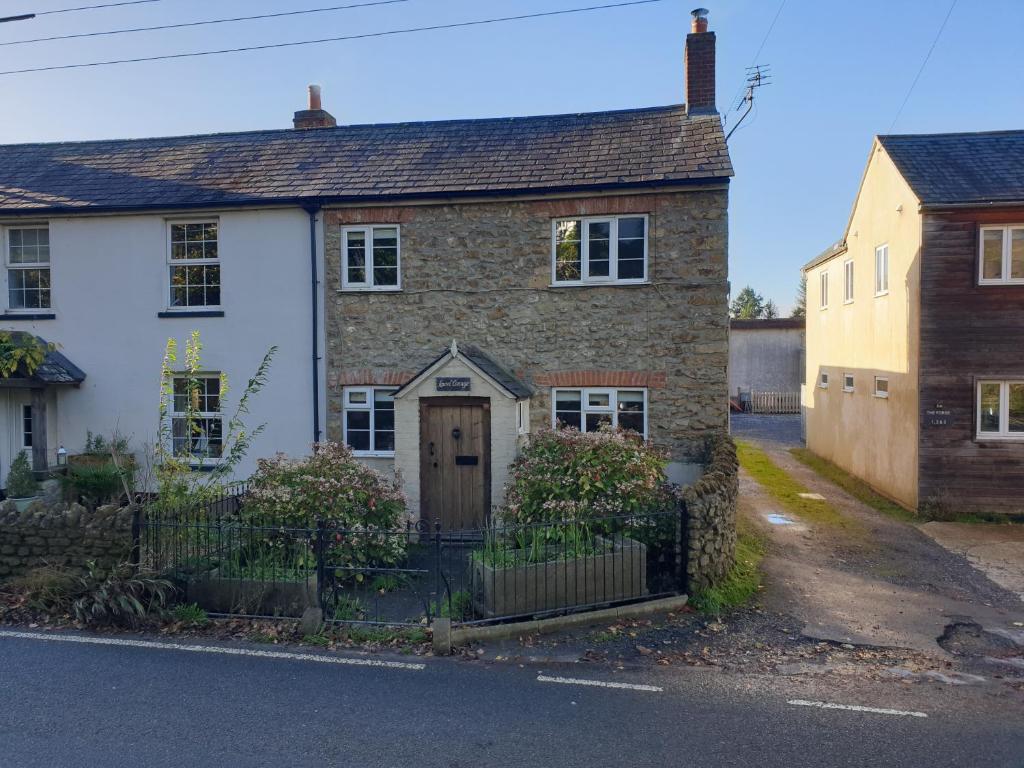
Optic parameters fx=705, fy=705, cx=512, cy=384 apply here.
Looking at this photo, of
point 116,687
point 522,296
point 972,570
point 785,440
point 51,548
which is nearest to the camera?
point 116,687

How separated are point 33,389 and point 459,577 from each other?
10193 millimetres

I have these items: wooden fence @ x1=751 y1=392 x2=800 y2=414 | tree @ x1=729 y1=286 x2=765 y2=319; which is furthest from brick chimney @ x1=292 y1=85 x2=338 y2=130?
tree @ x1=729 y1=286 x2=765 y2=319

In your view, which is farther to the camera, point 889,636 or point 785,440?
point 785,440

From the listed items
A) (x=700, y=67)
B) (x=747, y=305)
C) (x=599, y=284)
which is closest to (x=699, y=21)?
(x=700, y=67)

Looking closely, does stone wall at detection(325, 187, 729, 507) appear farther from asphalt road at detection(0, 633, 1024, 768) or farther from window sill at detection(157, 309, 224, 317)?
asphalt road at detection(0, 633, 1024, 768)

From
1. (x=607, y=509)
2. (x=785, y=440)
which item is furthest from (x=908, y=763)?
(x=785, y=440)

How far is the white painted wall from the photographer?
13992 mm

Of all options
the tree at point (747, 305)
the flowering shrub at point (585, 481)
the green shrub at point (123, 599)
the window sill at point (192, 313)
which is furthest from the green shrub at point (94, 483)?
the tree at point (747, 305)

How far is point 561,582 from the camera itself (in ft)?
26.1

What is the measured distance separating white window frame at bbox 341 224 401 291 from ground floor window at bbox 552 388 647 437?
3955 millimetres

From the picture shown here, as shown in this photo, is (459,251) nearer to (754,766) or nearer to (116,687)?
(116,687)

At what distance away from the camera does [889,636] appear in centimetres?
791

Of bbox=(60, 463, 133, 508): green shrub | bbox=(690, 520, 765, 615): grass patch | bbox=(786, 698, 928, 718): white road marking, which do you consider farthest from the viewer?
bbox=(60, 463, 133, 508): green shrub

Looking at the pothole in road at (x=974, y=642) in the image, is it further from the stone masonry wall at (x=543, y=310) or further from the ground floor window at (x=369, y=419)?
the ground floor window at (x=369, y=419)
